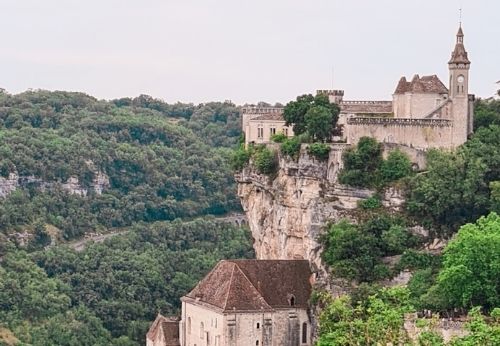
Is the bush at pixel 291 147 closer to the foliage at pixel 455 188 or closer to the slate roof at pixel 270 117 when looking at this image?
the slate roof at pixel 270 117

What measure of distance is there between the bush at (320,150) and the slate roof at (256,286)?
24.7 feet

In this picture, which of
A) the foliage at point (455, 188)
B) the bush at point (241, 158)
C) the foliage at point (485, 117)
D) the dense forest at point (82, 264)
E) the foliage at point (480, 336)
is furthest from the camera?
the dense forest at point (82, 264)

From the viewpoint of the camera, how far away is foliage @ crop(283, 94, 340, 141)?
101000 mm

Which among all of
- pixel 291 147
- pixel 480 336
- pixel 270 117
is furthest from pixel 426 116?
pixel 480 336

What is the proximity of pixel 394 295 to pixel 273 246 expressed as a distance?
32749mm

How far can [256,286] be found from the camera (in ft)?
308

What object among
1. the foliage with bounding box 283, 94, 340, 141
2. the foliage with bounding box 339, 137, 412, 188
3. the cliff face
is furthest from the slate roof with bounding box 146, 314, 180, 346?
the foliage with bounding box 283, 94, 340, 141

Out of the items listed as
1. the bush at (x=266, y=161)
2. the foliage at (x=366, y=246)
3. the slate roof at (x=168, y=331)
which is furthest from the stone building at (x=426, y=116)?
the slate roof at (x=168, y=331)

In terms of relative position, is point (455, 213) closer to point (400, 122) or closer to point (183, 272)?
point (400, 122)

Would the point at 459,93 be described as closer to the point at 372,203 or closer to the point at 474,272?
the point at 372,203

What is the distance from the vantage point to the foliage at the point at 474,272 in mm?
80812

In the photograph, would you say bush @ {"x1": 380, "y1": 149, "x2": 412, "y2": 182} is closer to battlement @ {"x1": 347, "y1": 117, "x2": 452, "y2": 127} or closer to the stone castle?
the stone castle

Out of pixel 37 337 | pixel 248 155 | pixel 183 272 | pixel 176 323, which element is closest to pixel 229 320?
pixel 176 323

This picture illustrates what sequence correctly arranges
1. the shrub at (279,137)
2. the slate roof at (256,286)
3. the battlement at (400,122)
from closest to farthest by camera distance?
1. the slate roof at (256,286)
2. the battlement at (400,122)
3. the shrub at (279,137)
